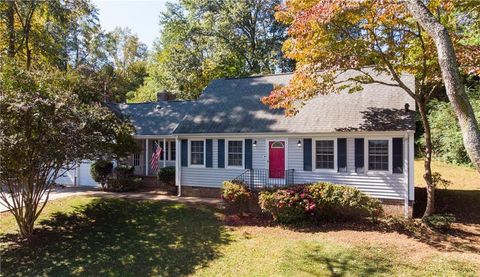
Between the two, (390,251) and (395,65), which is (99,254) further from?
(395,65)

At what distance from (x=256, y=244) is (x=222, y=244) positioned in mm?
980

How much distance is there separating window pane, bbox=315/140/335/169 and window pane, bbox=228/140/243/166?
10.8ft

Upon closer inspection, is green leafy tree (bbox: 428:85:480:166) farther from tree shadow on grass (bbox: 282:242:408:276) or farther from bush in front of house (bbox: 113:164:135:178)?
bush in front of house (bbox: 113:164:135:178)

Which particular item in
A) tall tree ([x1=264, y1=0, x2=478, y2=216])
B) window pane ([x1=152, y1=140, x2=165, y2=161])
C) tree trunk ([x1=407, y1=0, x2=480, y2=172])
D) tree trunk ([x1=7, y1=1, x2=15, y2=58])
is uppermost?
tree trunk ([x1=7, y1=1, x2=15, y2=58])

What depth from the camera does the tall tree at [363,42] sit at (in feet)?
32.1

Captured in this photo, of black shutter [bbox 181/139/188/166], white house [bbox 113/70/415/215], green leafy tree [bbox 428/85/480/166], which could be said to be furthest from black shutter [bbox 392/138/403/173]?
green leafy tree [bbox 428/85/480/166]

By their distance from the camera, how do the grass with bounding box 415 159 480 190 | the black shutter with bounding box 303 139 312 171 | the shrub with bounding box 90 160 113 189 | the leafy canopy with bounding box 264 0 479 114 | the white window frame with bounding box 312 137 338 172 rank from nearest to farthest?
1. the leafy canopy with bounding box 264 0 479 114
2. the white window frame with bounding box 312 137 338 172
3. the black shutter with bounding box 303 139 312 171
4. the grass with bounding box 415 159 480 190
5. the shrub with bounding box 90 160 113 189

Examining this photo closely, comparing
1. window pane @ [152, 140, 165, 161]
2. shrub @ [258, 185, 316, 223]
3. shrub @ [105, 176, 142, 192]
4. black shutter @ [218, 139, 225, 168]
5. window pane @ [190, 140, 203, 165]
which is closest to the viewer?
shrub @ [258, 185, 316, 223]

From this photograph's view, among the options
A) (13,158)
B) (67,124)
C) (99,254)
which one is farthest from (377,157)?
(13,158)

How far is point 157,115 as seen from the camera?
20422mm

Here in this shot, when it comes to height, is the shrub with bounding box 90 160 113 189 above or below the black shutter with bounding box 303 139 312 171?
below

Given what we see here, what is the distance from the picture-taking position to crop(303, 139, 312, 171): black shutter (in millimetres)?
12773

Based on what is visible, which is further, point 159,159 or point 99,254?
point 159,159

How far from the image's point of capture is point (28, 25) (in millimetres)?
19234
